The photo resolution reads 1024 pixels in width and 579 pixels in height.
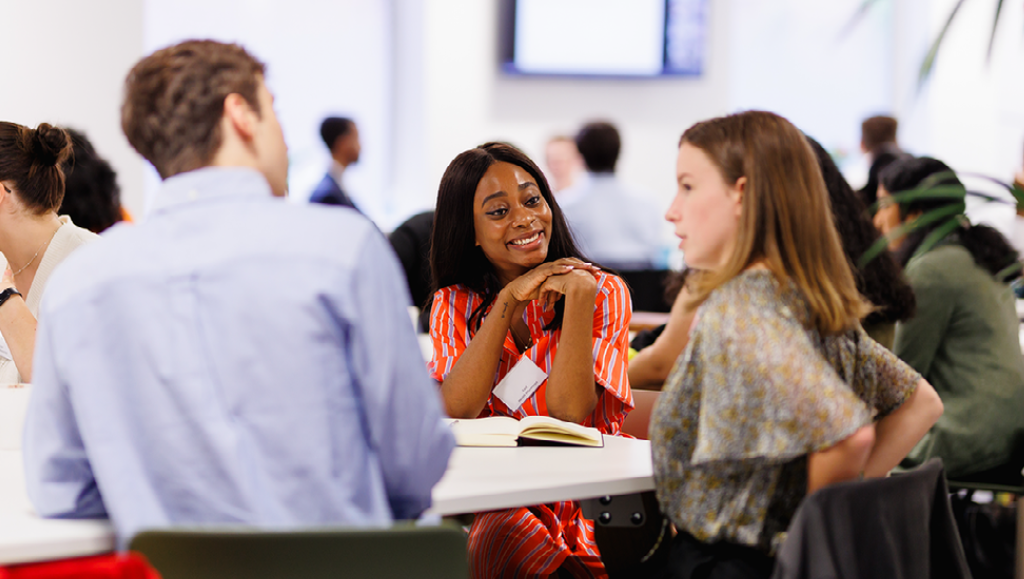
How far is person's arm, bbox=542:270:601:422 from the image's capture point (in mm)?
1918

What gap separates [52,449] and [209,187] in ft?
1.33

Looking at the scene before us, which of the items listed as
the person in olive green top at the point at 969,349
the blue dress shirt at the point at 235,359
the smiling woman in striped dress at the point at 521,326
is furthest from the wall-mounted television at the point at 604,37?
the blue dress shirt at the point at 235,359

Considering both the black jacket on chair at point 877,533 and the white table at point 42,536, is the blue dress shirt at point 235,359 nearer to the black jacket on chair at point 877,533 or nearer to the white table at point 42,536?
the white table at point 42,536

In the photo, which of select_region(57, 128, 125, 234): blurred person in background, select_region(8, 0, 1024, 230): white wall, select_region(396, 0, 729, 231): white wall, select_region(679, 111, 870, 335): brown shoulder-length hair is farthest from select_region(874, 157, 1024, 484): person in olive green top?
select_region(8, 0, 1024, 230): white wall

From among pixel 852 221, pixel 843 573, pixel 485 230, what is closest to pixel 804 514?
pixel 843 573

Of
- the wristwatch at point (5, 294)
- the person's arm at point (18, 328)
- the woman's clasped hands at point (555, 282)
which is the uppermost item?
the woman's clasped hands at point (555, 282)

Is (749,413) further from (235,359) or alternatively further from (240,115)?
(240,115)

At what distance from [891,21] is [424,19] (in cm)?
360

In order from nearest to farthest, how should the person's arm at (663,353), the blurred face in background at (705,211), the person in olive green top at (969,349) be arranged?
the blurred face in background at (705,211)
the person in olive green top at (969,349)
the person's arm at (663,353)

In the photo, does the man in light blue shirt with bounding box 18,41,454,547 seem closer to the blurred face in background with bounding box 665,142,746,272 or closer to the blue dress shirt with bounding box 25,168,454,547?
the blue dress shirt with bounding box 25,168,454,547

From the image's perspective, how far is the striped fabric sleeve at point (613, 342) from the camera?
2.01 metres

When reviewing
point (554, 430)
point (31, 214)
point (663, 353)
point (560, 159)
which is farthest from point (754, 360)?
point (560, 159)

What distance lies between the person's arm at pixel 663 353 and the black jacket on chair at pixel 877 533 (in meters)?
1.30

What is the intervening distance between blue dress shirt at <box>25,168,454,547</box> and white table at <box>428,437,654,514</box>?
0.22 m
